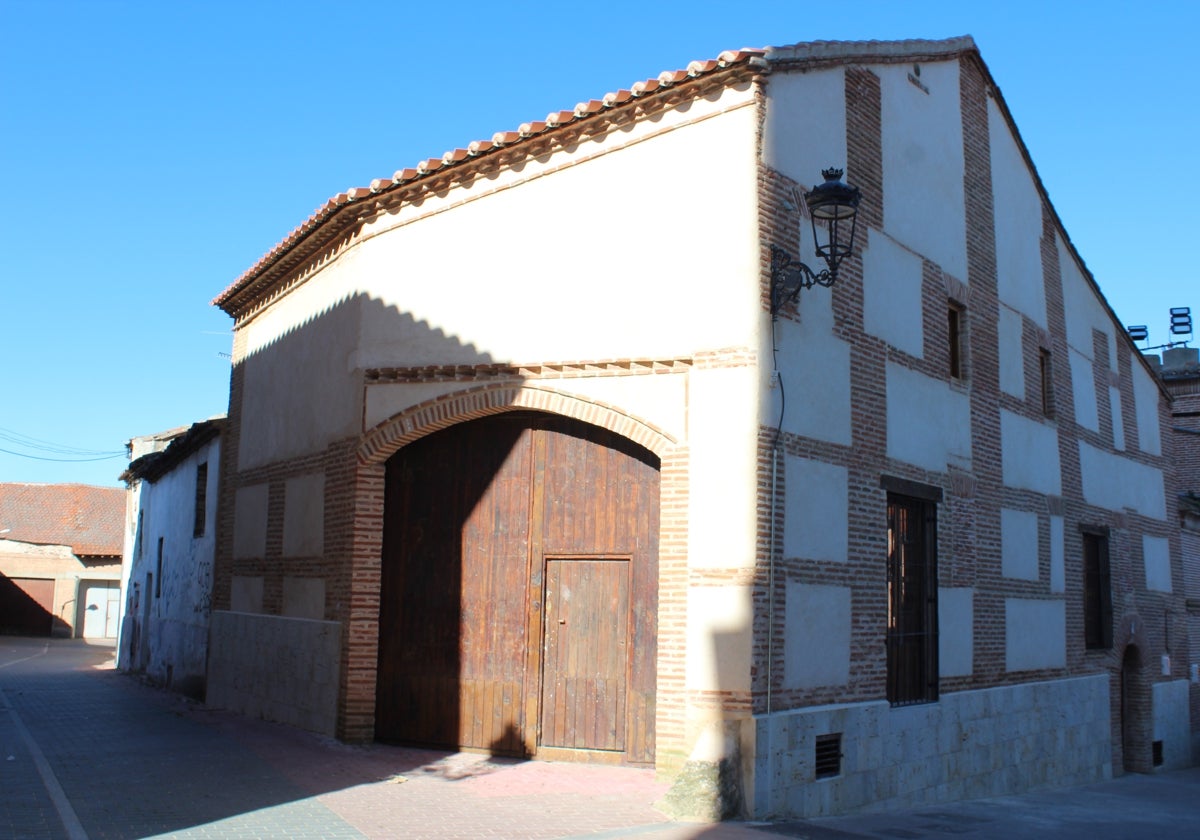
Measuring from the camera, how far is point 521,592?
10.1m

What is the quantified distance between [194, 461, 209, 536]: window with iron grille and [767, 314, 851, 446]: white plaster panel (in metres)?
10.7

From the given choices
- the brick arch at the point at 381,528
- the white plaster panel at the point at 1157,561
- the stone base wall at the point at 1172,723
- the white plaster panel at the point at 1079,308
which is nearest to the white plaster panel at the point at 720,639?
the brick arch at the point at 381,528

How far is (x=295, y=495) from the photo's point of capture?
1245 cm

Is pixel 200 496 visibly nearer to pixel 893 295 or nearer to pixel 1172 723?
pixel 893 295

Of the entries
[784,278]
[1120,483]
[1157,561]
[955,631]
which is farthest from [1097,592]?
[784,278]

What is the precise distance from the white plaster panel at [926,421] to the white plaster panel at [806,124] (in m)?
2.17

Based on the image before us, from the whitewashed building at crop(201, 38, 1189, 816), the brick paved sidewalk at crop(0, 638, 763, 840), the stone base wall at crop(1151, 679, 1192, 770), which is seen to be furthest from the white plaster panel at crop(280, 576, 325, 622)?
the stone base wall at crop(1151, 679, 1192, 770)

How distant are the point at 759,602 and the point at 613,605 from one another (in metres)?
1.59

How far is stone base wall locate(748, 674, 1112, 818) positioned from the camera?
28.0 ft

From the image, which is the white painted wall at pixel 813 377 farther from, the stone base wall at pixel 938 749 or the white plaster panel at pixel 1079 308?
the white plaster panel at pixel 1079 308

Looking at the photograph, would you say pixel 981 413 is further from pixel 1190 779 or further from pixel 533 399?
pixel 1190 779

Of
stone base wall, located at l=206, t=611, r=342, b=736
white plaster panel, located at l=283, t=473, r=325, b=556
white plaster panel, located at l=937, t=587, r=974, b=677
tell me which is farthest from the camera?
white plaster panel, located at l=283, t=473, r=325, b=556

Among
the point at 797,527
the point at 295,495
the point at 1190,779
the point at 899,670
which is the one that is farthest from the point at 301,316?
the point at 1190,779

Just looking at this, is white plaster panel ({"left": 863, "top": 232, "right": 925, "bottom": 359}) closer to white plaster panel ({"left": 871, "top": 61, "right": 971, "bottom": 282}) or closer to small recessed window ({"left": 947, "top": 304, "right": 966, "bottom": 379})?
white plaster panel ({"left": 871, "top": 61, "right": 971, "bottom": 282})
